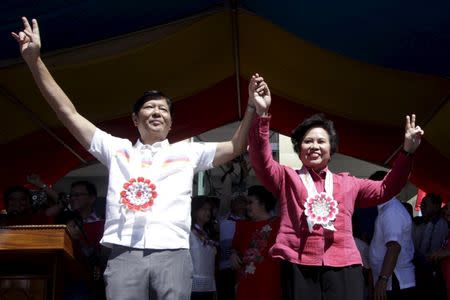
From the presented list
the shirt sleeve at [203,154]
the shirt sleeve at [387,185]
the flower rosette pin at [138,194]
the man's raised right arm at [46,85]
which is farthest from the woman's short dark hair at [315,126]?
the man's raised right arm at [46,85]

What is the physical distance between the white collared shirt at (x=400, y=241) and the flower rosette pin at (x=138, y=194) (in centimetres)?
195

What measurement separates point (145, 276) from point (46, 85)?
101 cm

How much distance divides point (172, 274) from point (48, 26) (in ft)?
6.00

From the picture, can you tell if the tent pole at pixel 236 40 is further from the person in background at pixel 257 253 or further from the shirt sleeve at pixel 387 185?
the shirt sleeve at pixel 387 185

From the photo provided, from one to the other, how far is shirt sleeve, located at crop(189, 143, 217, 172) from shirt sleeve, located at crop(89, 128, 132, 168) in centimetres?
32

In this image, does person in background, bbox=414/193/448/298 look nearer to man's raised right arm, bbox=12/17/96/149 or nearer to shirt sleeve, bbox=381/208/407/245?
shirt sleeve, bbox=381/208/407/245

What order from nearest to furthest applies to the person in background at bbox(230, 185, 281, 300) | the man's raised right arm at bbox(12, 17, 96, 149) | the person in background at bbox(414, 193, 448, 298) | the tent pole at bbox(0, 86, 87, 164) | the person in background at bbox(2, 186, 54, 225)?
the man's raised right arm at bbox(12, 17, 96, 149)
the person in background at bbox(230, 185, 281, 300)
the person in background at bbox(2, 186, 54, 225)
the tent pole at bbox(0, 86, 87, 164)
the person in background at bbox(414, 193, 448, 298)

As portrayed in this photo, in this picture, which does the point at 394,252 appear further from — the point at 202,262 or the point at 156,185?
the point at 156,185

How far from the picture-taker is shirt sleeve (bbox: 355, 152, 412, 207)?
287 cm

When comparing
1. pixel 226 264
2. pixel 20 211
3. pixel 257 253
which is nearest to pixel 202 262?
pixel 226 264

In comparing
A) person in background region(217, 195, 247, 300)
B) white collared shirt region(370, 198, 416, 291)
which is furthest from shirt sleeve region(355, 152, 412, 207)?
person in background region(217, 195, 247, 300)

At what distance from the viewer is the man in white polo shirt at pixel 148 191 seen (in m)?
2.57

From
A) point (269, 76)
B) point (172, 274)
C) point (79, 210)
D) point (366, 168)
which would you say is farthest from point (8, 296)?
point (366, 168)

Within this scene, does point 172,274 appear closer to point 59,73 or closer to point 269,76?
point 59,73
